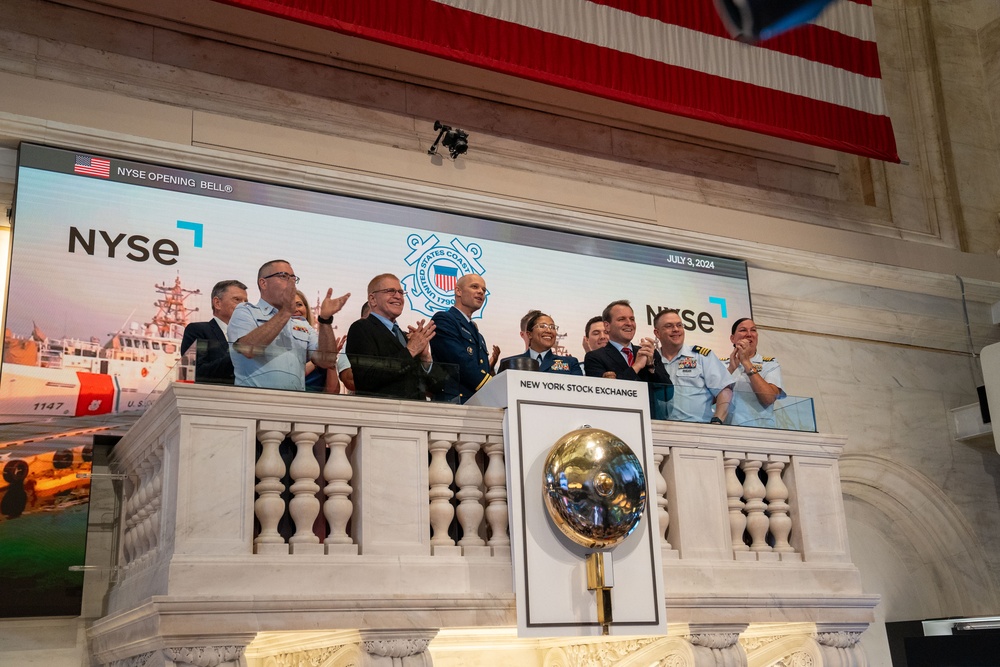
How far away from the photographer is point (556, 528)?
20.7ft

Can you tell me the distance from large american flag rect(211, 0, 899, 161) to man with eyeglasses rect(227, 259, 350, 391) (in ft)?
6.96

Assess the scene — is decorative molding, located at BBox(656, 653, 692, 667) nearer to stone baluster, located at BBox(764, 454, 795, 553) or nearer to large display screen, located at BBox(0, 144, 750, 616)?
stone baluster, located at BBox(764, 454, 795, 553)

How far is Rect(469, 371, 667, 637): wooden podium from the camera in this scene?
6.20 metres

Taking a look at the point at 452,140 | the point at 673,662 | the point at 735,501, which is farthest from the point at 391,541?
the point at 452,140

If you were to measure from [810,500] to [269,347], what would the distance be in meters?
3.63

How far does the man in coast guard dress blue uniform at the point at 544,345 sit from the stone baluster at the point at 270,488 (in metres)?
1.61

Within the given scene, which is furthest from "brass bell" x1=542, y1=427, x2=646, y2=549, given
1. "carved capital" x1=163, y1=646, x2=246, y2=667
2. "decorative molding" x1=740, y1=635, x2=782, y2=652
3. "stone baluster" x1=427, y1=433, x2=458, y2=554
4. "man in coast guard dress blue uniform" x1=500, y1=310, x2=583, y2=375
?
"carved capital" x1=163, y1=646, x2=246, y2=667

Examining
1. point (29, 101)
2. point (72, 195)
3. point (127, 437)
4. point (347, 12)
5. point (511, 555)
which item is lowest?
point (511, 555)

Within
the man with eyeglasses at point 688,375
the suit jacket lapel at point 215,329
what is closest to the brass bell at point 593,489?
the man with eyeglasses at point 688,375

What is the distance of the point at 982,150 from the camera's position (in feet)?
43.7

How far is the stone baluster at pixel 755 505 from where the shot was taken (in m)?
7.23

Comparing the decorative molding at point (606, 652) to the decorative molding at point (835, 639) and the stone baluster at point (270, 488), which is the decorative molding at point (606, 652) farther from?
the stone baluster at point (270, 488)

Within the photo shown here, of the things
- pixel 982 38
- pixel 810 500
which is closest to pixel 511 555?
pixel 810 500

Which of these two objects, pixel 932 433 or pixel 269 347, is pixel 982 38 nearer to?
pixel 932 433
